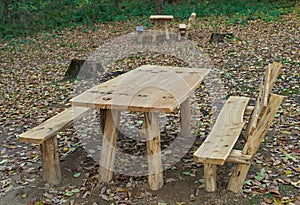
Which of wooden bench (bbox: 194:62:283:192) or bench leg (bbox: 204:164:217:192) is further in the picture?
bench leg (bbox: 204:164:217:192)

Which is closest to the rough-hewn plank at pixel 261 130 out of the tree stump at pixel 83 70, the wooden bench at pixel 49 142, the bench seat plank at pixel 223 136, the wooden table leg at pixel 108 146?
the bench seat plank at pixel 223 136

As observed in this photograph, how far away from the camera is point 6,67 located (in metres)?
10.0

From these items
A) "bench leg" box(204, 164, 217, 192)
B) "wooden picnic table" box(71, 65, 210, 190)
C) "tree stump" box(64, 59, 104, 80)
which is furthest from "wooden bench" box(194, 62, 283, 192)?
"tree stump" box(64, 59, 104, 80)

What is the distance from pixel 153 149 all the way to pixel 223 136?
639mm

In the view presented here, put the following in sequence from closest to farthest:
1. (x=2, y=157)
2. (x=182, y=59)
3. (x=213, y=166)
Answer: (x=213, y=166) → (x=2, y=157) → (x=182, y=59)

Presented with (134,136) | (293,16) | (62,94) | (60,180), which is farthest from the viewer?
(293,16)

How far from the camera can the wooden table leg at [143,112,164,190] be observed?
3410 millimetres

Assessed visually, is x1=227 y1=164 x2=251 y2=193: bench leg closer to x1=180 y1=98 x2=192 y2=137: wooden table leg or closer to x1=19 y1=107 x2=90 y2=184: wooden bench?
x1=180 y1=98 x2=192 y2=137: wooden table leg

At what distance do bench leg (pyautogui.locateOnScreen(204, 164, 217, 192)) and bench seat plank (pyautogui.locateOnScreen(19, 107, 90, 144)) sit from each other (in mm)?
1438

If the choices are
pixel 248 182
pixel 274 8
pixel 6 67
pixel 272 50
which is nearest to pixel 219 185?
pixel 248 182

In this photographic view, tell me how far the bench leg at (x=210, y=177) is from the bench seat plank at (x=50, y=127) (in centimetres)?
144

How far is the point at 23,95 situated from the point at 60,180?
394 cm

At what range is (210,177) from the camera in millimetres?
3314

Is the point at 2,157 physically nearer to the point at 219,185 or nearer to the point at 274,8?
the point at 219,185
